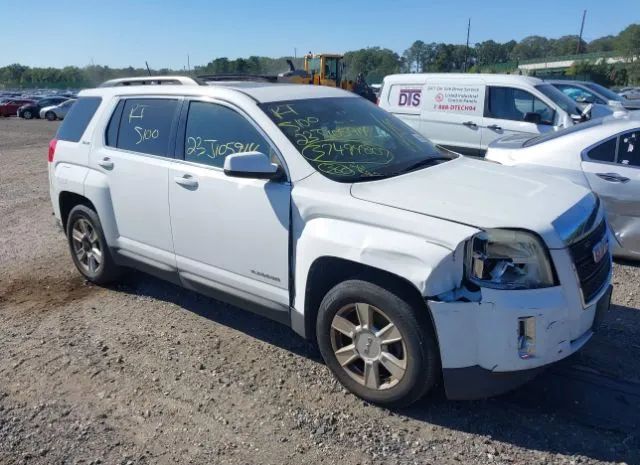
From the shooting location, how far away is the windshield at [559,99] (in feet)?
30.3

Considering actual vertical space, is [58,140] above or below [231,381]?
above

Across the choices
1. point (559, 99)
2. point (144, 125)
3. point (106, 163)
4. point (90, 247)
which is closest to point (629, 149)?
point (559, 99)

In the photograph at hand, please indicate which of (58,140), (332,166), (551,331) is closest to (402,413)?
(551,331)

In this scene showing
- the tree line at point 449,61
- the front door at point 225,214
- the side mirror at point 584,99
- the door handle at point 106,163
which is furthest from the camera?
the tree line at point 449,61

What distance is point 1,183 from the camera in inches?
443

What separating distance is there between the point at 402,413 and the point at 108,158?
320cm

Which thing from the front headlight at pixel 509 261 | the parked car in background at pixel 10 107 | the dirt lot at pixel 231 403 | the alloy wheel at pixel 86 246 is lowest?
the parked car in background at pixel 10 107

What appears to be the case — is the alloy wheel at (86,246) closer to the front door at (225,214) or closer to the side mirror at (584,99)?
the front door at (225,214)

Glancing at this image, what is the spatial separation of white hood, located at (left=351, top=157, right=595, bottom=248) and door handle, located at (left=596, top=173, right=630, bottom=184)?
2.02 meters

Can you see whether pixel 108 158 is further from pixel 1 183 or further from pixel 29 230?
pixel 1 183

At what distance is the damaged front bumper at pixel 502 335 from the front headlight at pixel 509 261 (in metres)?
0.07

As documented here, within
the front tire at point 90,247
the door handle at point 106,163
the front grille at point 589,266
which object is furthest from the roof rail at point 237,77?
the front grille at point 589,266

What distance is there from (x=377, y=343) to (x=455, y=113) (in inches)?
294

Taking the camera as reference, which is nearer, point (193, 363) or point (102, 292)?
point (193, 363)
